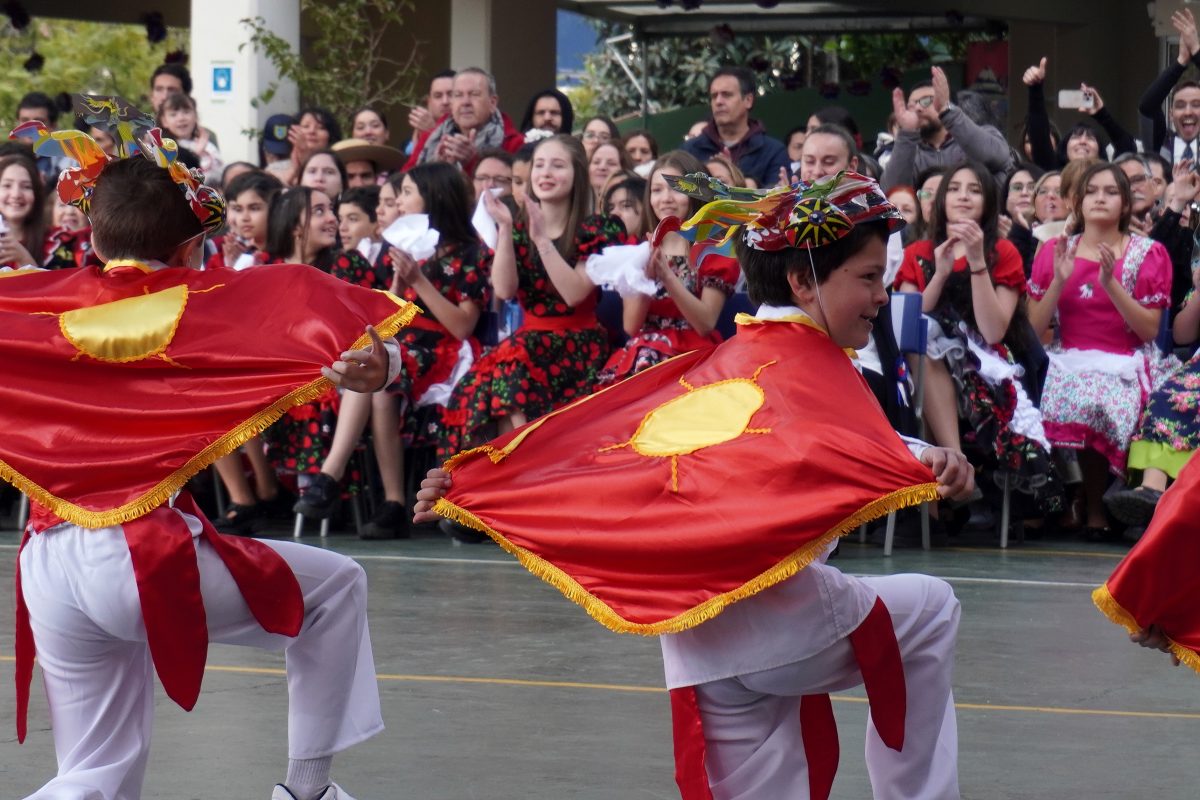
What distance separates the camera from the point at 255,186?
9.60m

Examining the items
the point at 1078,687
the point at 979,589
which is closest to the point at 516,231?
the point at 979,589

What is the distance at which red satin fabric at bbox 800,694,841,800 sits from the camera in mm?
3797

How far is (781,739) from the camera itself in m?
3.75

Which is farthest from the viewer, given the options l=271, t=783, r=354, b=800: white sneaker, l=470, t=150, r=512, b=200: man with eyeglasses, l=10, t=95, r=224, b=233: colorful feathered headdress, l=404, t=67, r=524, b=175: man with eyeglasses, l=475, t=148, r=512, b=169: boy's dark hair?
l=404, t=67, r=524, b=175: man with eyeglasses

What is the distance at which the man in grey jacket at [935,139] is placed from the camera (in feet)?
34.1

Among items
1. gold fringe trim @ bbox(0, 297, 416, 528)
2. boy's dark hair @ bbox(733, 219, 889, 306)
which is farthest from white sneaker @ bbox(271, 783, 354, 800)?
boy's dark hair @ bbox(733, 219, 889, 306)

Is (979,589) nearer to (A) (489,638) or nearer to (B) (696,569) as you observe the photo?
(A) (489,638)

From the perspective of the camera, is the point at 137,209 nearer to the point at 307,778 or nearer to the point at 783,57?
the point at 307,778

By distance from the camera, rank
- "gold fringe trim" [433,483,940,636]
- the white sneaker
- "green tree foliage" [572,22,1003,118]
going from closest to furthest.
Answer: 1. "gold fringe trim" [433,483,940,636]
2. the white sneaker
3. "green tree foliage" [572,22,1003,118]

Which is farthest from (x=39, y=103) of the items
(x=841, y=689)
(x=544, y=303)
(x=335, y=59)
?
(x=841, y=689)

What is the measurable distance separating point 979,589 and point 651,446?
13.9ft

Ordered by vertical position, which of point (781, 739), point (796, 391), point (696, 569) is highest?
point (796, 391)

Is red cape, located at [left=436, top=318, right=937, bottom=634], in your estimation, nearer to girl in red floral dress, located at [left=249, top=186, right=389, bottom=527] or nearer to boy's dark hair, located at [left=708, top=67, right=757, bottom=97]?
girl in red floral dress, located at [left=249, top=186, right=389, bottom=527]

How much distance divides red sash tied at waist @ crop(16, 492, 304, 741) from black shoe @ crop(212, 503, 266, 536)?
5.09 m
